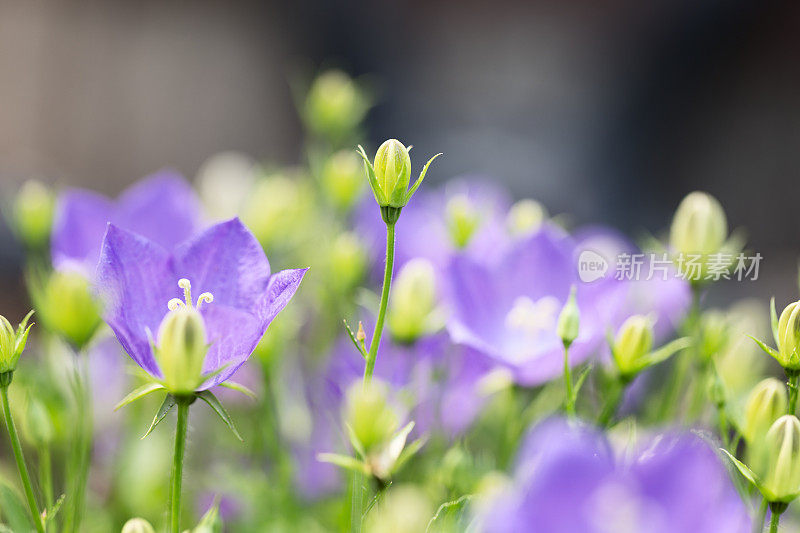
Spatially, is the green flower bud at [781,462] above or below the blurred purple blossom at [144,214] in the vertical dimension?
below

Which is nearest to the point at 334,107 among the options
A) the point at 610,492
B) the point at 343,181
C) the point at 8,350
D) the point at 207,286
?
the point at 343,181

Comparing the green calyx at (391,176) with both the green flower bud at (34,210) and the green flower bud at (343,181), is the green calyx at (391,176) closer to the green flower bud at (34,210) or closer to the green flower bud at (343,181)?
the green flower bud at (343,181)

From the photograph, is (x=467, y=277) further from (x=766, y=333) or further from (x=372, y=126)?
(x=372, y=126)

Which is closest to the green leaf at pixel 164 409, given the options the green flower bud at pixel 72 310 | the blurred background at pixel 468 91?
the green flower bud at pixel 72 310

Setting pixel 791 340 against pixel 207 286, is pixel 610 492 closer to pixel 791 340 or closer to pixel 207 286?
pixel 791 340

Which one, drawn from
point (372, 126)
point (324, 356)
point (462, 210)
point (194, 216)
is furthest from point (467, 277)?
point (372, 126)
